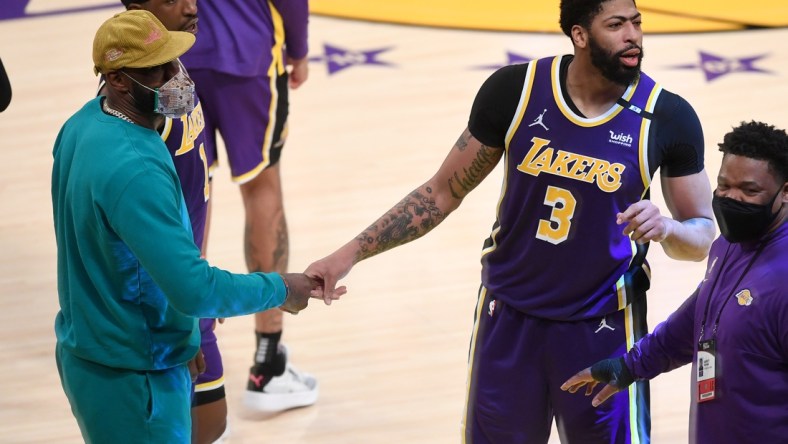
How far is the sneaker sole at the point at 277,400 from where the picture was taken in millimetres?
5320

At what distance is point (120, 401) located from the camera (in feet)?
11.1

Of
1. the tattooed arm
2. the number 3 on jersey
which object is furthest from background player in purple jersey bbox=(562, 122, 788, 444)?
the tattooed arm

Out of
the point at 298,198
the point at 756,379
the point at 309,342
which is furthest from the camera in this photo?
the point at 298,198

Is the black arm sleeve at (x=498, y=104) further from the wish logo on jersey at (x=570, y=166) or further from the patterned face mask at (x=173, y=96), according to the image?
the patterned face mask at (x=173, y=96)

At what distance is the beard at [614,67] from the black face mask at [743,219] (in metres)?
0.56

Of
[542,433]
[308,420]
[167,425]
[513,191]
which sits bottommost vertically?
[308,420]

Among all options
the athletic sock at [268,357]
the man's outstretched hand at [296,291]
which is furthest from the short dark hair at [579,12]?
the athletic sock at [268,357]

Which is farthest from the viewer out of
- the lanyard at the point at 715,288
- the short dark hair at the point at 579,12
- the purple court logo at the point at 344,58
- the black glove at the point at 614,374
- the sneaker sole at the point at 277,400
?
the purple court logo at the point at 344,58

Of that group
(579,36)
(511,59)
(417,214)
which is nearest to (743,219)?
(579,36)

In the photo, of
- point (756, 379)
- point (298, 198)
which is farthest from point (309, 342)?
point (756, 379)

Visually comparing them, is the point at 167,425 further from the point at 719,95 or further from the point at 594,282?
the point at 719,95

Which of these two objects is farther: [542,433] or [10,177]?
[10,177]

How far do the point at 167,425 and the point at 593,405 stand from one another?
1.26 metres

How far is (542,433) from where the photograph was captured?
3949mm
